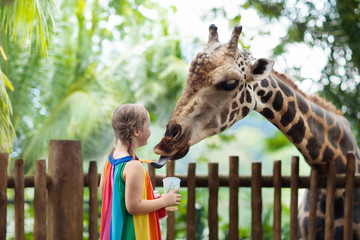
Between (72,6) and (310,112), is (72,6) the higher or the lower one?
the higher one

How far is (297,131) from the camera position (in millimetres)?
3219

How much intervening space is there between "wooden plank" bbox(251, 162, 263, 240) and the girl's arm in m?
1.50

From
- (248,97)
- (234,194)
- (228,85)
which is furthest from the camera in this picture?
(234,194)

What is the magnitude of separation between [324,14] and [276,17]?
681 mm

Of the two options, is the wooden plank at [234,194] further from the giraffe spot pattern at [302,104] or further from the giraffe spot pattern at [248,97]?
the giraffe spot pattern at [248,97]

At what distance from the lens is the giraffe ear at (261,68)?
2.84 m

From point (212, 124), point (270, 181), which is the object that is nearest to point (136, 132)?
point (212, 124)

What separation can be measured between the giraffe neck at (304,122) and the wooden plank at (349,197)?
0.31 ft

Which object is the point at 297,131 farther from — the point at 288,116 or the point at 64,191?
the point at 64,191

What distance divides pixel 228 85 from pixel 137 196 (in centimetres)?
99

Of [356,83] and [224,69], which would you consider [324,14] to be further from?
[224,69]

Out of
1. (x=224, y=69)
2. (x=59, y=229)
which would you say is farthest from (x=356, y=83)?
(x=59, y=229)

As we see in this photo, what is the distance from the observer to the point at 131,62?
33.6ft

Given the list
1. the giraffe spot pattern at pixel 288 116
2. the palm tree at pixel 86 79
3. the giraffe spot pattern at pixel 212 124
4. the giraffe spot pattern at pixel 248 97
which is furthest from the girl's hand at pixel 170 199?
the palm tree at pixel 86 79
